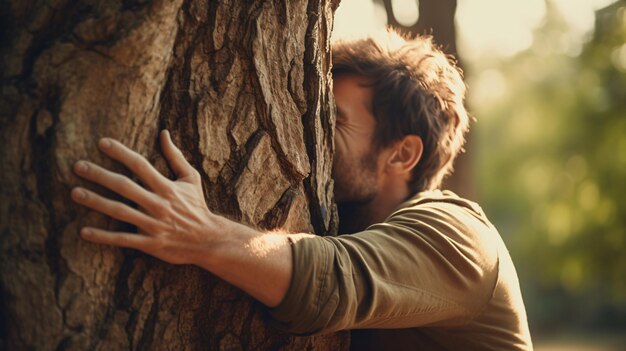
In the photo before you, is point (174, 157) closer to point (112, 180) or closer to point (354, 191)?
point (112, 180)

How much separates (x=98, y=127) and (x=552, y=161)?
2164cm

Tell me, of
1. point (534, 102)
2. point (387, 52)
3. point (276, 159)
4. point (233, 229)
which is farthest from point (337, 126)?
point (534, 102)

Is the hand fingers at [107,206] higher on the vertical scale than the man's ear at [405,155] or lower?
higher

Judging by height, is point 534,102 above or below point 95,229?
below

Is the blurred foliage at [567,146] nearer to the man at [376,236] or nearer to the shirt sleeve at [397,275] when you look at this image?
the man at [376,236]

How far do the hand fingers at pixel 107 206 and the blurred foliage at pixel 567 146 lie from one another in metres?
6.28

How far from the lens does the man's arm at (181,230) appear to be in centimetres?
210

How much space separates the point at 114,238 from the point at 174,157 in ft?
1.00

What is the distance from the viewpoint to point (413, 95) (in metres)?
3.77

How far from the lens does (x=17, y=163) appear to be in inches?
81.7

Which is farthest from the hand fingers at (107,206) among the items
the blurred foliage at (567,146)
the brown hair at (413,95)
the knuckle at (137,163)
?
the blurred foliage at (567,146)

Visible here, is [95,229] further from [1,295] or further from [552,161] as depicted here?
[552,161]

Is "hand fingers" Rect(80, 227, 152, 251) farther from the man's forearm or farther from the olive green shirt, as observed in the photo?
the olive green shirt

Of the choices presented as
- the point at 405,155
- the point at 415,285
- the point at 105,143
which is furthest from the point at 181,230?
the point at 405,155
